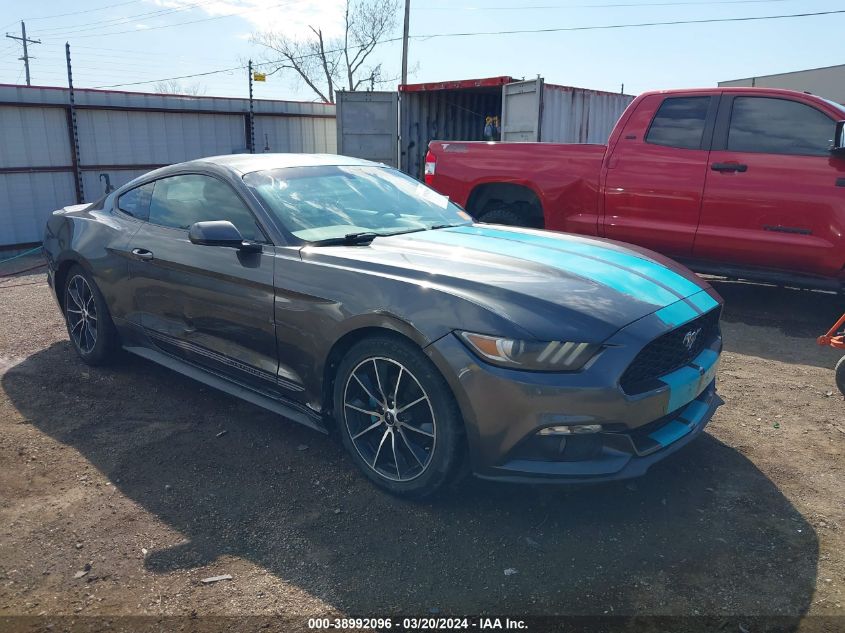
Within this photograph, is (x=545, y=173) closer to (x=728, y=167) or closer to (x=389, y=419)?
(x=728, y=167)

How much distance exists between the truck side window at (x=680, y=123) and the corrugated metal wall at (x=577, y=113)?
487 cm

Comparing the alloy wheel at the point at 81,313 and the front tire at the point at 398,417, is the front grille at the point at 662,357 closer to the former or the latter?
the front tire at the point at 398,417

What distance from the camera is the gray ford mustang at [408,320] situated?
2.78 m

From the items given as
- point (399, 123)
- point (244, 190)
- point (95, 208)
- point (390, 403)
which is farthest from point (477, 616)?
point (399, 123)

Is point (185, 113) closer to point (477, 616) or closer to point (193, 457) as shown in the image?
point (193, 457)

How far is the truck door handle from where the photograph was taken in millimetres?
6117

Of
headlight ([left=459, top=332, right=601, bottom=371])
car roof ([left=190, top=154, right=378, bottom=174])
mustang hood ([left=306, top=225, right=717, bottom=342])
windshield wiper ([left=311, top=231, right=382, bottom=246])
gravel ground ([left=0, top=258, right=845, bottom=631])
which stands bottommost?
gravel ground ([left=0, top=258, right=845, bottom=631])

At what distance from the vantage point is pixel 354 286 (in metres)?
3.21

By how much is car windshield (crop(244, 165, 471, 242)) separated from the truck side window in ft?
9.91

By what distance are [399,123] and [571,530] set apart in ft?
40.2

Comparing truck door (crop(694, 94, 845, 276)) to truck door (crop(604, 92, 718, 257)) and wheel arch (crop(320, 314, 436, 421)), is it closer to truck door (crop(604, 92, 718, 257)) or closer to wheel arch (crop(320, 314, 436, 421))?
truck door (crop(604, 92, 718, 257))

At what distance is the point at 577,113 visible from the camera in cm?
1240

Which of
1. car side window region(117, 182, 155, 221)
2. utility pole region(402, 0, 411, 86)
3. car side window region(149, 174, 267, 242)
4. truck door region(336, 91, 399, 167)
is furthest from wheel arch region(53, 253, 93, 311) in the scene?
utility pole region(402, 0, 411, 86)

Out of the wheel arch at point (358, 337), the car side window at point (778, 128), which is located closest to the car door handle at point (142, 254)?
the wheel arch at point (358, 337)
